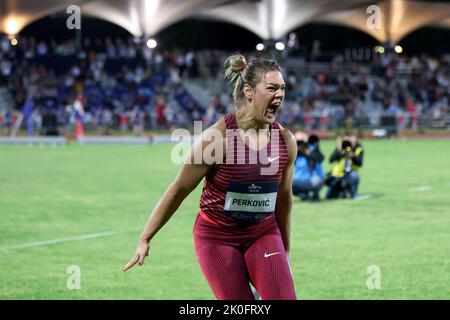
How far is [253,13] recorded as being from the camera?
53469 millimetres

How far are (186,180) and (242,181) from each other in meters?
0.36

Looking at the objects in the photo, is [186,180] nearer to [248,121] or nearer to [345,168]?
[248,121]

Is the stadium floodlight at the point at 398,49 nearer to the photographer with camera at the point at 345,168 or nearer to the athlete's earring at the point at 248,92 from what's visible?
the photographer with camera at the point at 345,168

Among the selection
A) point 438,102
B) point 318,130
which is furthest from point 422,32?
point 318,130

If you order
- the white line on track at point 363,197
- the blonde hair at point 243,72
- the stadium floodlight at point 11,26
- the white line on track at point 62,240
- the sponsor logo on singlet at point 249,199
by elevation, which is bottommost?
the white line on track at point 363,197

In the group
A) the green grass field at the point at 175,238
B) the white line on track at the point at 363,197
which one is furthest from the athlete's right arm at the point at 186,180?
the white line on track at the point at 363,197

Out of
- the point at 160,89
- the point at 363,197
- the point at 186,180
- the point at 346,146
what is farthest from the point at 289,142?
the point at 160,89

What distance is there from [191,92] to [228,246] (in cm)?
4522

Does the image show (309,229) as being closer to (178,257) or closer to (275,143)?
(178,257)

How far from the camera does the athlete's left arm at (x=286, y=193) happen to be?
6.23 m

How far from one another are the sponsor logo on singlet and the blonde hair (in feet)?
1.80

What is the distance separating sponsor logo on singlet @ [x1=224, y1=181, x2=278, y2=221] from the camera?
6.04m

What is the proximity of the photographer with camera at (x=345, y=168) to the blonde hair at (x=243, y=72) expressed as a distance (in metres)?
11.3

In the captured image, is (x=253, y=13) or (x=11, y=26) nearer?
(x=11, y=26)
